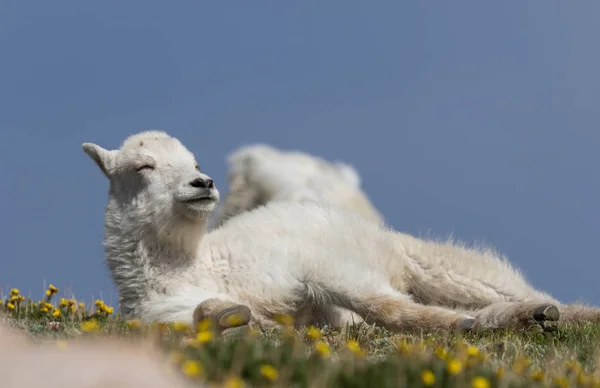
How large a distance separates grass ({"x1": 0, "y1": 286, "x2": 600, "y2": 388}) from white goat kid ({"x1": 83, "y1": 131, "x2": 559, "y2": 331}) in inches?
19.4

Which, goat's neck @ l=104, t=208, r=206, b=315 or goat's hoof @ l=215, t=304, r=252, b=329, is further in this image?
goat's neck @ l=104, t=208, r=206, b=315

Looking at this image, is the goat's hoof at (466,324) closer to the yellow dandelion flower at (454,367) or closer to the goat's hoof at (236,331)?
the goat's hoof at (236,331)

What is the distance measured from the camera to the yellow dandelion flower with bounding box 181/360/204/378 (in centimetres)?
399

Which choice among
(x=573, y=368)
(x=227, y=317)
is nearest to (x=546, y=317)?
(x=573, y=368)

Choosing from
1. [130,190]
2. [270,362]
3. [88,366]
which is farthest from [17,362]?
[130,190]

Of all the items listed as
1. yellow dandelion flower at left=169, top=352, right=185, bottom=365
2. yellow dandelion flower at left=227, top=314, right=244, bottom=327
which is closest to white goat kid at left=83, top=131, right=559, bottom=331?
yellow dandelion flower at left=227, top=314, right=244, bottom=327

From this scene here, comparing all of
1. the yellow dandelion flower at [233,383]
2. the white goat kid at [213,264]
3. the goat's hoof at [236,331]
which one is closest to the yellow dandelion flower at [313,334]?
the goat's hoof at [236,331]

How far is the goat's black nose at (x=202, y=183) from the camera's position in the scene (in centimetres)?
797

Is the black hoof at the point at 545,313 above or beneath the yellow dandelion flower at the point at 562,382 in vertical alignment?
above

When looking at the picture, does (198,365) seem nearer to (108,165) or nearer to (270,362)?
(270,362)

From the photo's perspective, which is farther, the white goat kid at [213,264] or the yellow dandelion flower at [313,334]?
the white goat kid at [213,264]

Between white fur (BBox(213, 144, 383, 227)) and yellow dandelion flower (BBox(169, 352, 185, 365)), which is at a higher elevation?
white fur (BBox(213, 144, 383, 227))

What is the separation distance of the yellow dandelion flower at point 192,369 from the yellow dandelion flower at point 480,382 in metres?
1.25

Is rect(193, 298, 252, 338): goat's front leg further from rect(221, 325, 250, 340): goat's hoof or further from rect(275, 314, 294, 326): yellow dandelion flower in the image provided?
rect(275, 314, 294, 326): yellow dandelion flower
